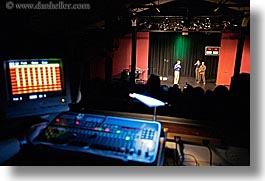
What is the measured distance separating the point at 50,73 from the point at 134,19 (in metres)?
5.87

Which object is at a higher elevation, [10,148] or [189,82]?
[10,148]

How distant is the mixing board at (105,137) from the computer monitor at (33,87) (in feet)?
0.49

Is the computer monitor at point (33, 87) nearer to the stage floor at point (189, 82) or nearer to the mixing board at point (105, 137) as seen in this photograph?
the mixing board at point (105, 137)

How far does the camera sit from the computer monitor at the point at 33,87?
110cm

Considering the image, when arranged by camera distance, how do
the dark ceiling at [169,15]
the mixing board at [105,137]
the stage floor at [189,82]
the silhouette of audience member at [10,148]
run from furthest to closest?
the stage floor at [189,82], the dark ceiling at [169,15], the silhouette of audience member at [10,148], the mixing board at [105,137]

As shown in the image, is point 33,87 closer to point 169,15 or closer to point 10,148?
point 10,148

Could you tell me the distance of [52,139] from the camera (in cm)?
94

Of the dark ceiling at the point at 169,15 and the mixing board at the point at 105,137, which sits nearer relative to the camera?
the mixing board at the point at 105,137

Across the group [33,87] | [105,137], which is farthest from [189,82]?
[105,137]

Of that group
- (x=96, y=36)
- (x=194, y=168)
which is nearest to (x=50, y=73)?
(x=194, y=168)

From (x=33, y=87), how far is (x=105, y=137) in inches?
18.7

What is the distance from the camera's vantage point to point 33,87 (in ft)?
3.81

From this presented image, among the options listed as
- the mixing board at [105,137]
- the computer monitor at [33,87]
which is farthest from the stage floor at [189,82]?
the mixing board at [105,137]

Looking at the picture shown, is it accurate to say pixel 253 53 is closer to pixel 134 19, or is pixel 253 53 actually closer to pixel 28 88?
pixel 28 88
